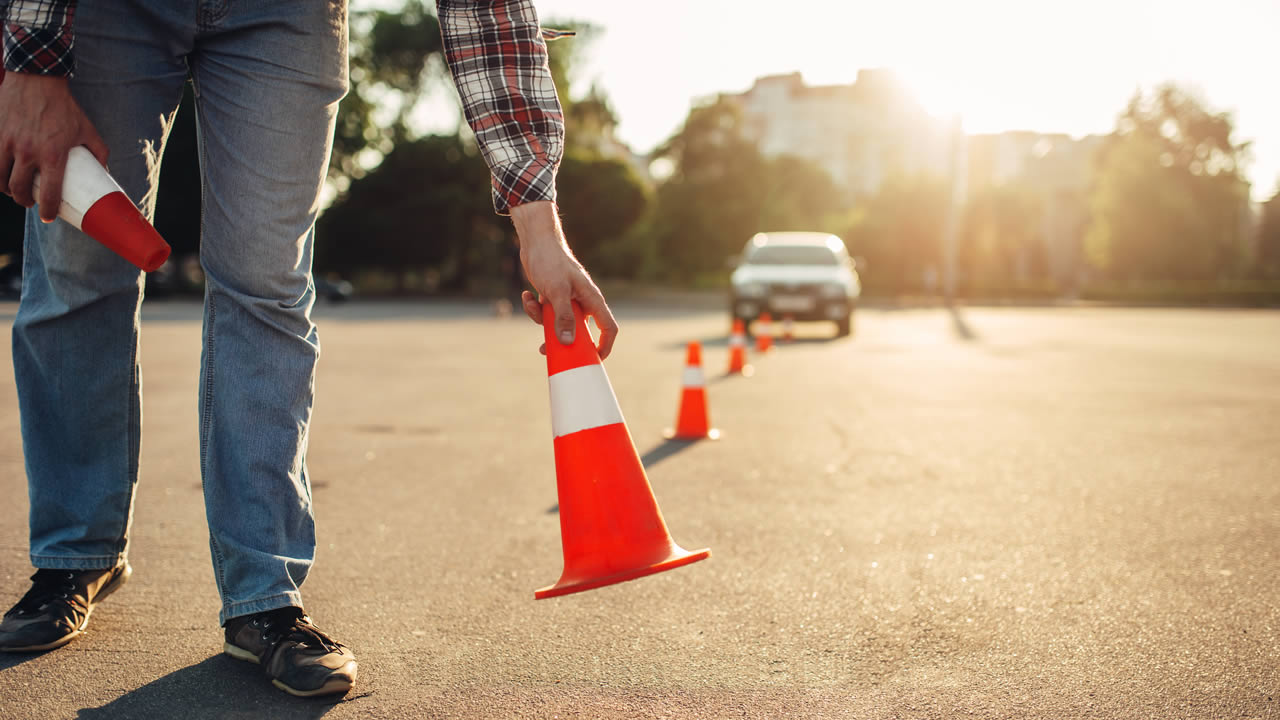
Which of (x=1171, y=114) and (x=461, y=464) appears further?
(x=1171, y=114)

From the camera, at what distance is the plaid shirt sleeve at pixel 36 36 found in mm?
1936

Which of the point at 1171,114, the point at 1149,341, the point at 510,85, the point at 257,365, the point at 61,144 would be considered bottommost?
the point at 1149,341

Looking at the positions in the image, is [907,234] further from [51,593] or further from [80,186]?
[80,186]

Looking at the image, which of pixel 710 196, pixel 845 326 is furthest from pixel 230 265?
pixel 710 196

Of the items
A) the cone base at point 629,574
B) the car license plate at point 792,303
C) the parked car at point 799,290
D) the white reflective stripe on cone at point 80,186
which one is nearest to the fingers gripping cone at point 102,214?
the white reflective stripe on cone at point 80,186

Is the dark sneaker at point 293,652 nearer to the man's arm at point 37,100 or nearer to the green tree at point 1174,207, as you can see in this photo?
the man's arm at point 37,100

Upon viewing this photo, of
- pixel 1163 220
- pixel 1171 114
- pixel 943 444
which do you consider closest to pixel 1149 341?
pixel 943 444

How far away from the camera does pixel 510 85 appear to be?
6.95 feet

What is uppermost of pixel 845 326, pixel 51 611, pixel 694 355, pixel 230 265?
pixel 230 265

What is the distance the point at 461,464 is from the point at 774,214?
158ft

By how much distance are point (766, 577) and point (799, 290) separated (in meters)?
13.1

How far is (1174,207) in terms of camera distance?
46.9 metres

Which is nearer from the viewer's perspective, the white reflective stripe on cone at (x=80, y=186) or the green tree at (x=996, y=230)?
the white reflective stripe on cone at (x=80, y=186)

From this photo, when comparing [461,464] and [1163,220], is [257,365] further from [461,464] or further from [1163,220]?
[1163,220]
